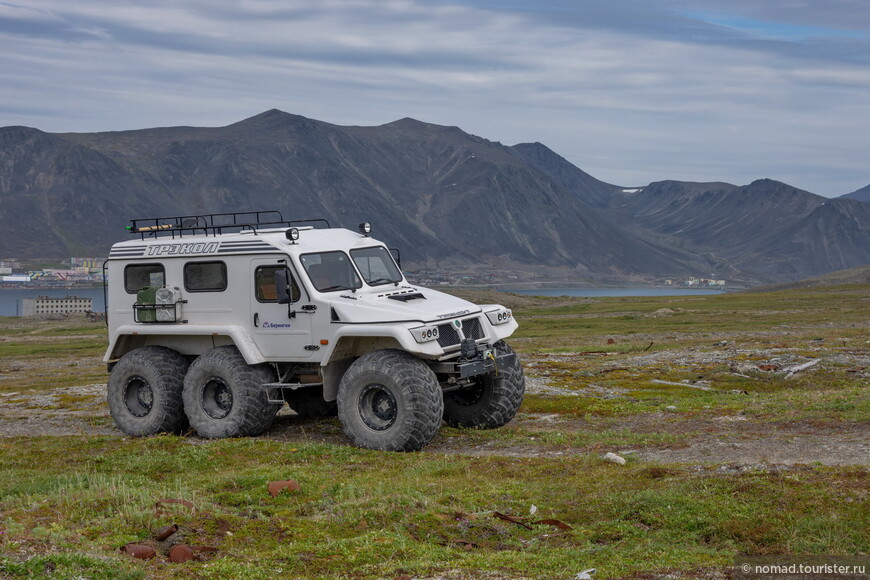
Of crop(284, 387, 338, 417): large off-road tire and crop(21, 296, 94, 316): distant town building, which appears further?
crop(21, 296, 94, 316): distant town building

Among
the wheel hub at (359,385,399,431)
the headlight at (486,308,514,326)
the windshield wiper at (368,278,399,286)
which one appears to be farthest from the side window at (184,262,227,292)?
the headlight at (486,308,514,326)

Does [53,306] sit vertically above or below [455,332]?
below

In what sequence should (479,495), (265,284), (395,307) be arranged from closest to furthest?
1. (479,495)
2. (395,307)
3. (265,284)

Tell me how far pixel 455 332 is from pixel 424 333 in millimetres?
1143

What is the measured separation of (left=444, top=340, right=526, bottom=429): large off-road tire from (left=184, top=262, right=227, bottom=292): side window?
18.4 feet

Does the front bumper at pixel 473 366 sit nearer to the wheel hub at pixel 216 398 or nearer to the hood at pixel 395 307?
the hood at pixel 395 307

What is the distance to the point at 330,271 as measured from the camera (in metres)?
18.5

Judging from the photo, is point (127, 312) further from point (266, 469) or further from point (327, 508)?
point (327, 508)

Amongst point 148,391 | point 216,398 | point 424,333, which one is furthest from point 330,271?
point 148,391

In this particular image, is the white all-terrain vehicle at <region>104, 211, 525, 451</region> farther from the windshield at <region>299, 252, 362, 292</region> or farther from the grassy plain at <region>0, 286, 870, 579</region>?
the grassy plain at <region>0, 286, 870, 579</region>

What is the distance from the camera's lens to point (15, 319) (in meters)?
167

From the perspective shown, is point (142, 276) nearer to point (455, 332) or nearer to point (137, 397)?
point (137, 397)

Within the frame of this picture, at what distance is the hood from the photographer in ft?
56.2

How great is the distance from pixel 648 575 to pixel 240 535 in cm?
502
